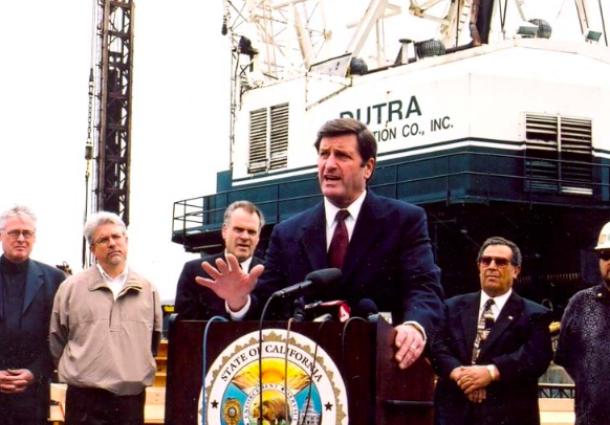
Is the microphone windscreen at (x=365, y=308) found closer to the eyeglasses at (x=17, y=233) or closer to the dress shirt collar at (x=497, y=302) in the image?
the dress shirt collar at (x=497, y=302)

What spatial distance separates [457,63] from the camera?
1911 centimetres

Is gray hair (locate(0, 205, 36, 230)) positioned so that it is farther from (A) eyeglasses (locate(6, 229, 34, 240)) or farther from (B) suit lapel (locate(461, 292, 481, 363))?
(B) suit lapel (locate(461, 292, 481, 363))

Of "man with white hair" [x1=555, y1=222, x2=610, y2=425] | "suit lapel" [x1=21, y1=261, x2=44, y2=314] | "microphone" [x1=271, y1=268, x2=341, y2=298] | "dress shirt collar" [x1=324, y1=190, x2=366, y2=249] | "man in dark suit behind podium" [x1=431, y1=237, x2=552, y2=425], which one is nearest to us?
"microphone" [x1=271, y1=268, x2=341, y2=298]

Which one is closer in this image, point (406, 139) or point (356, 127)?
point (356, 127)

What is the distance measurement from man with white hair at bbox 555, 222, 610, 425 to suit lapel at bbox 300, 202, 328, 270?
74.9 inches

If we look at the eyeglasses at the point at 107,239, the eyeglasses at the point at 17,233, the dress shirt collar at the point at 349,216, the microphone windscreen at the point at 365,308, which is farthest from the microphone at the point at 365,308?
the eyeglasses at the point at 17,233

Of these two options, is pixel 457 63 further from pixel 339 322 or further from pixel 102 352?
pixel 339 322

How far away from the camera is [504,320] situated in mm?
6355

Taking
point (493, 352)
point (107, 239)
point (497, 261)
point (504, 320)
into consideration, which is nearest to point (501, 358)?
point (493, 352)

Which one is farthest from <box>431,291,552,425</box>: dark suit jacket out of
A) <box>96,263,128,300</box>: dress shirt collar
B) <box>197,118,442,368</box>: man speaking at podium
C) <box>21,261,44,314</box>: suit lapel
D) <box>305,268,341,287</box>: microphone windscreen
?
<box>305,268,341,287</box>: microphone windscreen

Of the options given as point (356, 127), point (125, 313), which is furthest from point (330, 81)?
point (356, 127)

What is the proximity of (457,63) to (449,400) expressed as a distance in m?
13.4

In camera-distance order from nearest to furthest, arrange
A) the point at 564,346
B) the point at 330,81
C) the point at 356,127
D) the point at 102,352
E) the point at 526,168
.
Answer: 1. the point at 356,127
2. the point at 564,346
3. the point at 102,352
4. the point at 526,168
5. the point at 330,81

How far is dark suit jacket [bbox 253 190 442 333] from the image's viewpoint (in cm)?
413
